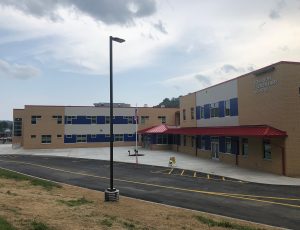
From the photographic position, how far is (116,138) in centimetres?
7262

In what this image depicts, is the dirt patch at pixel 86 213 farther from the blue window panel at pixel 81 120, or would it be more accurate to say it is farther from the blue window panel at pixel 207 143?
the blue window panel at pixel 81 120

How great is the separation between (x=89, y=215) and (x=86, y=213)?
0.48 meters

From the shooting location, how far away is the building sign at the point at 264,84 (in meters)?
33.3

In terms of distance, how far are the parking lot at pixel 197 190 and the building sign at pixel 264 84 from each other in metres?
9.51

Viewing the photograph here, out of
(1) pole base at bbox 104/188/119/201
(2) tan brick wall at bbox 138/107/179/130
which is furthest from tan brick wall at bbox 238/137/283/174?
(2) tan brick wall at bbox 138/107/179/130

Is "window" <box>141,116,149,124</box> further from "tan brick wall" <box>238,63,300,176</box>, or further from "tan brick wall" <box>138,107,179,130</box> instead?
"tan brick wall" <box>238,63,300,176</box>

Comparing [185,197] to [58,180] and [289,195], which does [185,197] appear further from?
[58,180]

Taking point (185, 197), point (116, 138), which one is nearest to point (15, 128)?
point (116, 138)

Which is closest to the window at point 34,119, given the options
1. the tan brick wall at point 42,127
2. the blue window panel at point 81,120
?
the tan brick wall at point 42,127

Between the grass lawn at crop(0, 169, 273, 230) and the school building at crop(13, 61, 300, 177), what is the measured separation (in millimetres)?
16958

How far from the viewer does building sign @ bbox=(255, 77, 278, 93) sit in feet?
109

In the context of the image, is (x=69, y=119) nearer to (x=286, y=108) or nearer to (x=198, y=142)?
(x=198, y=142)

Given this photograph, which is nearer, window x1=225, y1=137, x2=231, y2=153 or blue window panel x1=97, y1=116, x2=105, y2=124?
window x1=225, y1=137, x2=231, y2=153

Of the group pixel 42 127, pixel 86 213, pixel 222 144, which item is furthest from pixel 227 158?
pixel 42 127
